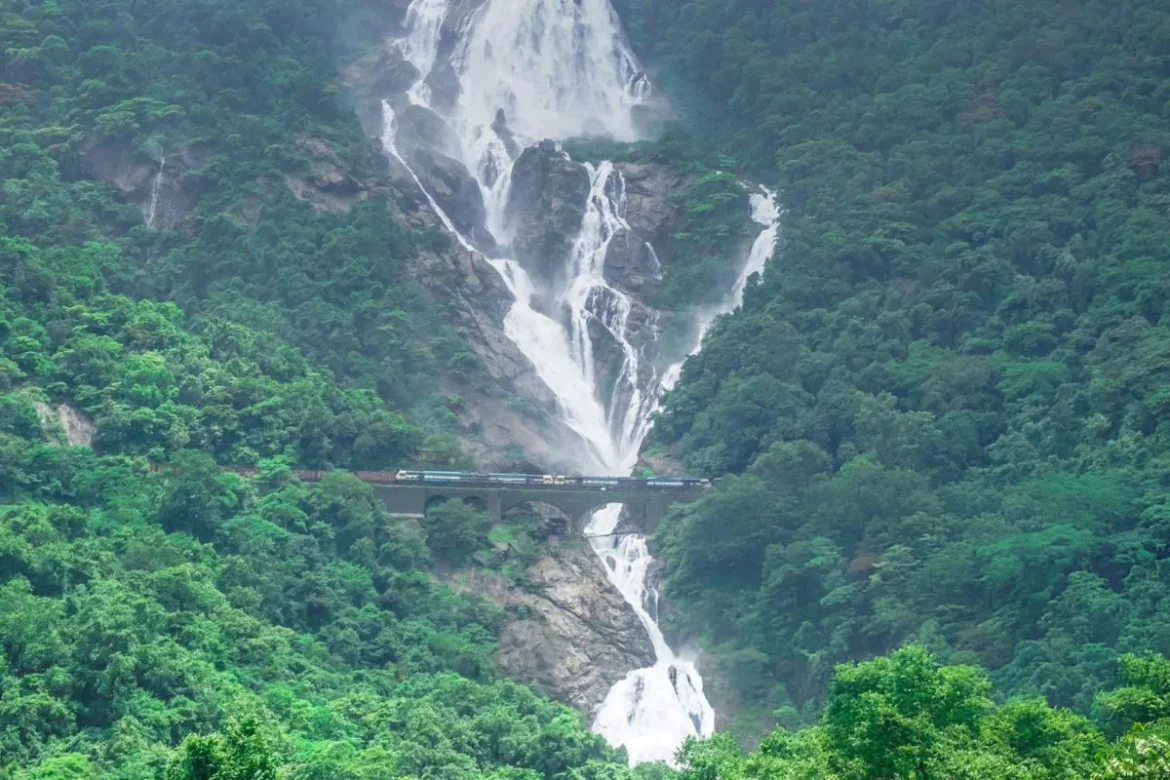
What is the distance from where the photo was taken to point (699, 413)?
77.9 metres

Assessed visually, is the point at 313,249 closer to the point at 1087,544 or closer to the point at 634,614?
the point at 634,614

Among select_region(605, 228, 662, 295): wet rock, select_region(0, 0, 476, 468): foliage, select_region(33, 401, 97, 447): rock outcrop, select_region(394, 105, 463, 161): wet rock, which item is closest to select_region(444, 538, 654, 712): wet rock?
select_region(0, 0, 476, 468): foliage

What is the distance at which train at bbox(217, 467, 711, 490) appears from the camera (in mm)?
70750

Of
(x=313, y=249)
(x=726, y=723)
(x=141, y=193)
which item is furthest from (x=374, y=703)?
(x=141, y=193)

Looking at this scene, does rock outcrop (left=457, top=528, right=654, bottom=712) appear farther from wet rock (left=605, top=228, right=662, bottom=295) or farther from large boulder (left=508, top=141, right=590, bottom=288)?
large boulder (left=508, top=141, right=590, bottom=288)

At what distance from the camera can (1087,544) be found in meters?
61.2

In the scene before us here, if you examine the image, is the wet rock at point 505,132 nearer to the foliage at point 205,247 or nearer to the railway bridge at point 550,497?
the foliage at point 205,247

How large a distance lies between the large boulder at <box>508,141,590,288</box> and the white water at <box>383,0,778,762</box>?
51cm

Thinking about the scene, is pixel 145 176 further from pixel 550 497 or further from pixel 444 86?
pixel 550 497

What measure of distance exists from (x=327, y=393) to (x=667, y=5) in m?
44.4

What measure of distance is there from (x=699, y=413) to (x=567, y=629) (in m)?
13.7

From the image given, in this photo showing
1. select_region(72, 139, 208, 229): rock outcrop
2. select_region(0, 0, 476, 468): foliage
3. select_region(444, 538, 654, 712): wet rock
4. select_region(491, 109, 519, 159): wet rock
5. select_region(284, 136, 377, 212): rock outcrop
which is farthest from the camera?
select_region(491, 109, 519, 159): wet rock

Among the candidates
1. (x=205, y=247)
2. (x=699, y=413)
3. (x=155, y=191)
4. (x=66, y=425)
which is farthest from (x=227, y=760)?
(x=155, y=191)

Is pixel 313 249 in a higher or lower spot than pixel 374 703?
higher
